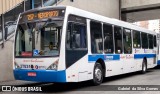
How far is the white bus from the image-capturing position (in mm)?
10844

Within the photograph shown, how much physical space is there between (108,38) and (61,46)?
3852mm

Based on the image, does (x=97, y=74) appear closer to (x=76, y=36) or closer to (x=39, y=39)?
(x=76, y=36)

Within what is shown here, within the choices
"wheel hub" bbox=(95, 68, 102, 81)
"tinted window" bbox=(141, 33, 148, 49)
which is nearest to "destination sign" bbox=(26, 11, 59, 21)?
"wheel hub" bbox=(95, 68, 102, 81)

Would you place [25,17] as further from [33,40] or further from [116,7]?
[116,7]

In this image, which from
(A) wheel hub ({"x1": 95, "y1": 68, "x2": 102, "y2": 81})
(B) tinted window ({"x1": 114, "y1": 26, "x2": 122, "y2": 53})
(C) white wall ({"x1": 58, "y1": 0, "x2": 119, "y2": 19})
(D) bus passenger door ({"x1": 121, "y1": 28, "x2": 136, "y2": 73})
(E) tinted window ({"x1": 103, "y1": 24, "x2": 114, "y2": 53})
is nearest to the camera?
(A) wheel hub ({"x1": 95, "y1": 68, "x2": 102, "y2": 81})

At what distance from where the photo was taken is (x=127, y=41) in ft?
54.2

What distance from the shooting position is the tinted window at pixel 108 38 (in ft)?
45.5

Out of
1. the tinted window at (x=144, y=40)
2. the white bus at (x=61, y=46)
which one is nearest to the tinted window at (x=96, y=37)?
the white bus at (x=61, y=46)

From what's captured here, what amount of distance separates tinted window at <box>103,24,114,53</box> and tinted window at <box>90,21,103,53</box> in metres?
0.41

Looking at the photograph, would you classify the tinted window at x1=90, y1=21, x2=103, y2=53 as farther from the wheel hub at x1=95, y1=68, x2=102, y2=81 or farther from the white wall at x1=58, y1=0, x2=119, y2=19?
the white wall at x1=58, y1=0, x2=119, y2=19

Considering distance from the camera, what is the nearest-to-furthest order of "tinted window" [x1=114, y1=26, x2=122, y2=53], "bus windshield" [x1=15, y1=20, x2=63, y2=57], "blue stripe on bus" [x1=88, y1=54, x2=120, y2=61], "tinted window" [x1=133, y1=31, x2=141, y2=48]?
"bus windshield" [x1=15, y1=20, x2=63, y2=57], "blue stripe on bus" [x1=88, y1=54, x2=120, y2=61], "tinted window" [x1=114, y1=26, x2=122, y2=53], "tinted window" [x1=133, y1=31, x2=141, y2=48]

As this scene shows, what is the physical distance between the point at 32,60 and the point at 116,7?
1952cm

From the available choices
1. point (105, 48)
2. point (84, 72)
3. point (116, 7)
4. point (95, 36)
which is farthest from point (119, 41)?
point (116, 7)

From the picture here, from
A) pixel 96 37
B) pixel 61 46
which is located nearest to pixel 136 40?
pixel 96 37
